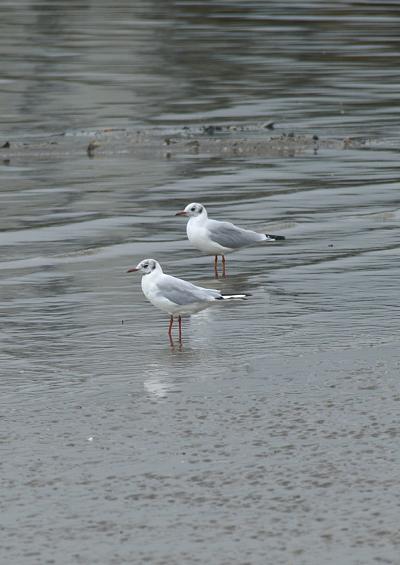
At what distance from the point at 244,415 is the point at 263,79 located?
19.0 metres

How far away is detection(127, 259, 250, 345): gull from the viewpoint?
10.5m

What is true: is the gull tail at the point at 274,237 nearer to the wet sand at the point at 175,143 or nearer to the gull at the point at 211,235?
the gull at the point at 211,235

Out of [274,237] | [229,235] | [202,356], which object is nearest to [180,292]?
[202,356]

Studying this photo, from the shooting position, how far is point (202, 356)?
985cm

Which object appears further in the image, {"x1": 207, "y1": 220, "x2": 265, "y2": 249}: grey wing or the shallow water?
{"x1": 207, "y1": 220, "x2": 265, "y2": 249}: grey wing

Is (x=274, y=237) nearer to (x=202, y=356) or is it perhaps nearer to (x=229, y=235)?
(x=229, y=235)

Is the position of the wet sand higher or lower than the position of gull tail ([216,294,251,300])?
higher

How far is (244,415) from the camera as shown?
834 centimetres

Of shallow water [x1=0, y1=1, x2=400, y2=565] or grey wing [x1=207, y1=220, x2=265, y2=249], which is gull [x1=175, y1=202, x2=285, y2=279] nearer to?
grey wing [x1=207, y1=220, x2=265, y2=249]

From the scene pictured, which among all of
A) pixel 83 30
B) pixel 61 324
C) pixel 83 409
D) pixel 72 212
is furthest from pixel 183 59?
pixel 83 409

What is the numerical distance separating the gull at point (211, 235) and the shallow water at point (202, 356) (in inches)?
9.0

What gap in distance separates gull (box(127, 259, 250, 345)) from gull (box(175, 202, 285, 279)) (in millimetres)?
2172

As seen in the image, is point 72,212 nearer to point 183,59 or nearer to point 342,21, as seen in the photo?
point 183,59

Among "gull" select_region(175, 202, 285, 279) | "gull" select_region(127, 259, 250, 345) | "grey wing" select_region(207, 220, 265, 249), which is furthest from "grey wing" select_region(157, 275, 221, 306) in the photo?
"grey wing" select_region(207, 220, 265, 249)
